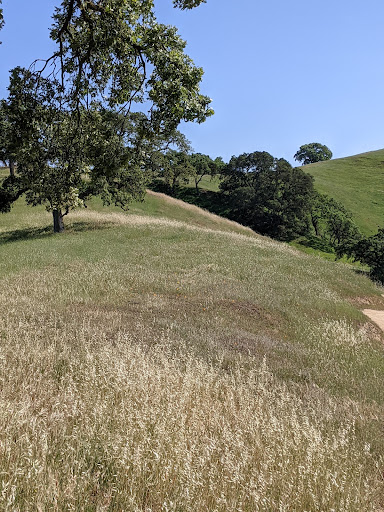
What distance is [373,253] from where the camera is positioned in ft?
99.3

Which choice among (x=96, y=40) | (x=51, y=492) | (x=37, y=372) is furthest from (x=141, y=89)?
(x=51, y=492)

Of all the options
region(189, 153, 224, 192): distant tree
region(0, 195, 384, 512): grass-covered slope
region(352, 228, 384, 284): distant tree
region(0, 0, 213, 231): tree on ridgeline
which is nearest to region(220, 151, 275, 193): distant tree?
region(189, 153, 224, 192): distant tree

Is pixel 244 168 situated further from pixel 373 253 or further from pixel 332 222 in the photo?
pixel 373 253

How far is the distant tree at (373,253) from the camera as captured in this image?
28.6 meters

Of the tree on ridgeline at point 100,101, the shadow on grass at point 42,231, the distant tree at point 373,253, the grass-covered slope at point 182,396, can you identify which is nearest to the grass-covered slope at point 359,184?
the distant tree at point 373,253

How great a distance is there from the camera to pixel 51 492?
2781mm

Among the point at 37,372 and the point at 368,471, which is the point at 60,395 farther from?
the point at 368,471

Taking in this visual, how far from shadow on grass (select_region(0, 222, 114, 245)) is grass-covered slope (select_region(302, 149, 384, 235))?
48539 mm

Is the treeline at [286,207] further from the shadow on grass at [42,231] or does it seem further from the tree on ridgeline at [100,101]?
the tree on ridgeline at [100,101]

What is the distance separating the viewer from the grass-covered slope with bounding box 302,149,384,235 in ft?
222

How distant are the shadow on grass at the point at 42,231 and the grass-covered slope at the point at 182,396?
639 inches

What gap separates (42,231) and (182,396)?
1275 inches

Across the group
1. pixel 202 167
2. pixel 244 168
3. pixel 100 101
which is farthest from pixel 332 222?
pixel 100 101

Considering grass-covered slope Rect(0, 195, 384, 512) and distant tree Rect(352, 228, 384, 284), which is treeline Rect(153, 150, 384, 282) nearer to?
distant tree Rect(352, 228, 384, 284)
